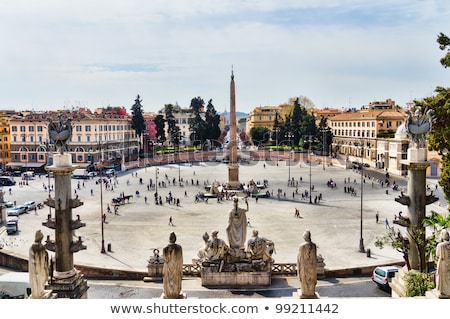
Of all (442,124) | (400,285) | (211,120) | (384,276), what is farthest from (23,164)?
(400,285)

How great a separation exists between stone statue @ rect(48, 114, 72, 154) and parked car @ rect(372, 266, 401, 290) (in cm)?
1075

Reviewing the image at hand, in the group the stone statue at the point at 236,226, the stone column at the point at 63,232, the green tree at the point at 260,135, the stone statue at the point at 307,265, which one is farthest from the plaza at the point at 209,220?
the green tree at the point at 260,135

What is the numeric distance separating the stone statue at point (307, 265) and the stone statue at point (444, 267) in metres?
2.20

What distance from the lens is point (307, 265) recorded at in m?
8.05

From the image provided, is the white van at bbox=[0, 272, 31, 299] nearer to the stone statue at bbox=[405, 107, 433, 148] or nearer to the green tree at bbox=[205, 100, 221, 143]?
the stone statue at bbox=[405, 107, 433, 148]

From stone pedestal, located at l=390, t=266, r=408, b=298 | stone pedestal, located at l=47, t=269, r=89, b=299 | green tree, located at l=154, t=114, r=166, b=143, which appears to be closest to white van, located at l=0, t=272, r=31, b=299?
stone pedestal, located at l=47, t=269, r=89, b=299

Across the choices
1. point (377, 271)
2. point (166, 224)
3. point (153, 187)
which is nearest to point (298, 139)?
point (153, 187)

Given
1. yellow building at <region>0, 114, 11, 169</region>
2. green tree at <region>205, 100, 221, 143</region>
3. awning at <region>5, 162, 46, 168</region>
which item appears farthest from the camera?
green tree at <region>205, 100, 221, 143</region>

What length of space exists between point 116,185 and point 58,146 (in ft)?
121

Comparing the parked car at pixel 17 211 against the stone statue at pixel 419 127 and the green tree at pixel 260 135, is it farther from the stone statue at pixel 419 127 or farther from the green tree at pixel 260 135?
the green tree at pixel 260 135

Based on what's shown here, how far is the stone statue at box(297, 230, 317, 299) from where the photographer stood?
8031 mm

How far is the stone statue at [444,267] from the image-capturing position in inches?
316

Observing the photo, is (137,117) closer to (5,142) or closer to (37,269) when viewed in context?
(5,142)

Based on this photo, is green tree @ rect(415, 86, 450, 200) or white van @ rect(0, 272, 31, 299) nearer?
white van @ rect(0, 272, 31, 299)
